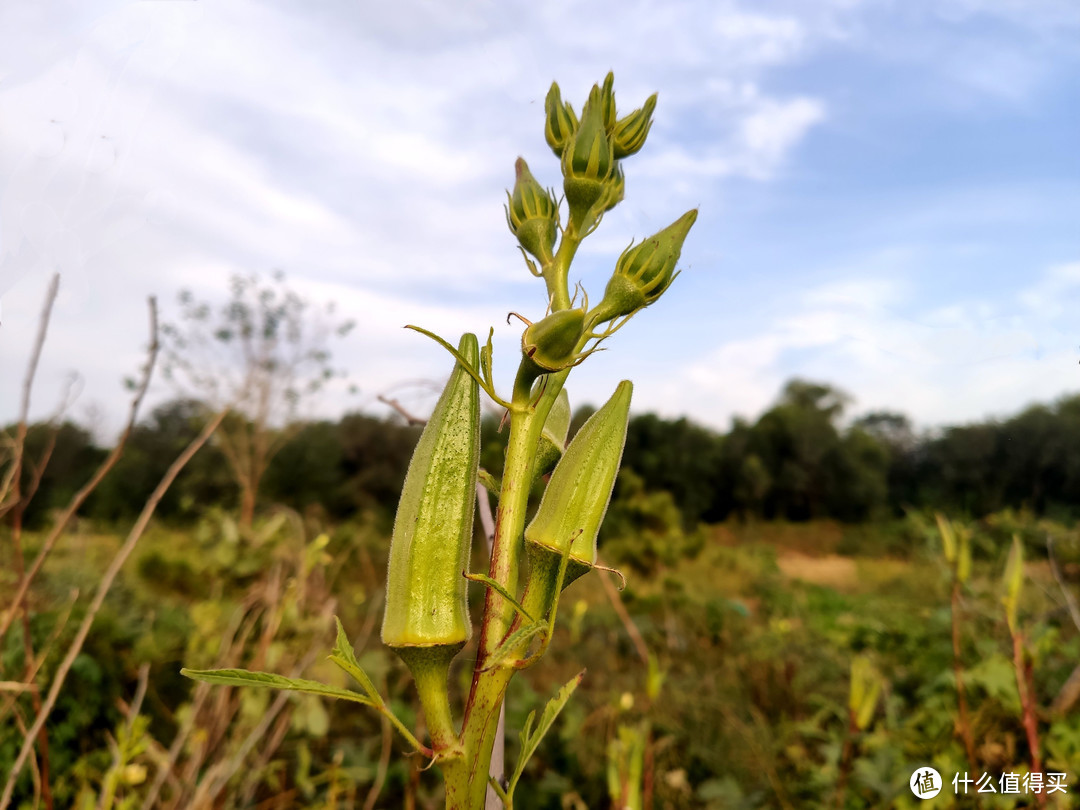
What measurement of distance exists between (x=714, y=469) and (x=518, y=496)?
67.2ft

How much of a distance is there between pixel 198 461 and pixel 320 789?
14420mm

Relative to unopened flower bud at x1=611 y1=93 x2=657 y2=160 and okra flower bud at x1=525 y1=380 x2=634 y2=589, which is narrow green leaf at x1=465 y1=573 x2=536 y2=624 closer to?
okra flower bud at x1=525 y1=380 x2=634 y2=589

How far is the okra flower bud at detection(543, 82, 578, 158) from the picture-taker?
671 mm

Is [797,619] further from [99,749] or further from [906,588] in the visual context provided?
[99,749]

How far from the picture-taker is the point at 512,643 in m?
0.47

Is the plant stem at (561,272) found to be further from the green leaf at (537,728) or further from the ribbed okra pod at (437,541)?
the green leaf at (537,728)

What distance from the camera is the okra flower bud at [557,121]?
26.4 inches

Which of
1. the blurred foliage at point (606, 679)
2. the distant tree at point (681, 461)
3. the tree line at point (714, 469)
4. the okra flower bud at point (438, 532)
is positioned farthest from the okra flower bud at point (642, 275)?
the distant tree at point (681, 461)

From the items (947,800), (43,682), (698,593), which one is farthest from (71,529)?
(947,800)

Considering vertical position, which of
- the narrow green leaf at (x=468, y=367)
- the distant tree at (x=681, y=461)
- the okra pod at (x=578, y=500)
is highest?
the distant tree at (x=681, y=461)

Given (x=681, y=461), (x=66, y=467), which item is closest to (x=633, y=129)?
(x=66, y=467)

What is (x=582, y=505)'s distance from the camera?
1.83 feet

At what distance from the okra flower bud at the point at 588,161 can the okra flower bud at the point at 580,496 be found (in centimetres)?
18

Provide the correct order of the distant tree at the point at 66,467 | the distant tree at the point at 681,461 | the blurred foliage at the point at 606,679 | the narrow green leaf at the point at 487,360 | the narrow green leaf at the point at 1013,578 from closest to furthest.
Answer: the narrow green leaf at the point at 487,360 < the narrow green leaf at the point at 1013,578 < the blurred foliage at the point at 606,679 < the distant tree at the point at 66,467 < the distant tree at the point at 681,461
